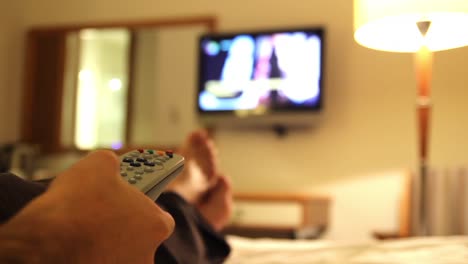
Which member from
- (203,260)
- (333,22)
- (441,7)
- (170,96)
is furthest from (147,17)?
(203,260)

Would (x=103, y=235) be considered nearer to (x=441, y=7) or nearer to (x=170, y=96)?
(x=441, y=7)

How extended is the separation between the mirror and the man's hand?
75.7 inches

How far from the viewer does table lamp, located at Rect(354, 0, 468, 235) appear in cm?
119

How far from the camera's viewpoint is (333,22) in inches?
87.7

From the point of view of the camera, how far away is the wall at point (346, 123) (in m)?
2.07

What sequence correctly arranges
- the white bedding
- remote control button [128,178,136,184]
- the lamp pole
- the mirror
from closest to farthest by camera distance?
1. remote control button [128,178,136,184]
2. the white bedding
3. the lamp pole
4. the mirror

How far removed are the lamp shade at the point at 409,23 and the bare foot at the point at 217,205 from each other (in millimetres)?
535

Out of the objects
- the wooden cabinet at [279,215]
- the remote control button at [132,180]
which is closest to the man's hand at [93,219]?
the remote control button at [132,180]

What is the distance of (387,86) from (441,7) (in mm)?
989

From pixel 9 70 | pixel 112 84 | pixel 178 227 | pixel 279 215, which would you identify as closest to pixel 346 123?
pixel 279 215

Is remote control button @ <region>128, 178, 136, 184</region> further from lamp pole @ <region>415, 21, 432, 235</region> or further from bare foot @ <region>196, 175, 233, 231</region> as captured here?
lamp pole @ <region>415, 21, 432, 235</region>

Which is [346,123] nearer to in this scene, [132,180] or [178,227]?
[178,227]

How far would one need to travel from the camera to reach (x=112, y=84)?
247 centimetres

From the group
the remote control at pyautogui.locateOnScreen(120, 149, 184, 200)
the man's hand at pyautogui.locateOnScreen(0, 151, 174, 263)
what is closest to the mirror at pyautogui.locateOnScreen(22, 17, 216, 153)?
the remote control at pyautogui.locateOnScreen(120, 149, 184, 200)
